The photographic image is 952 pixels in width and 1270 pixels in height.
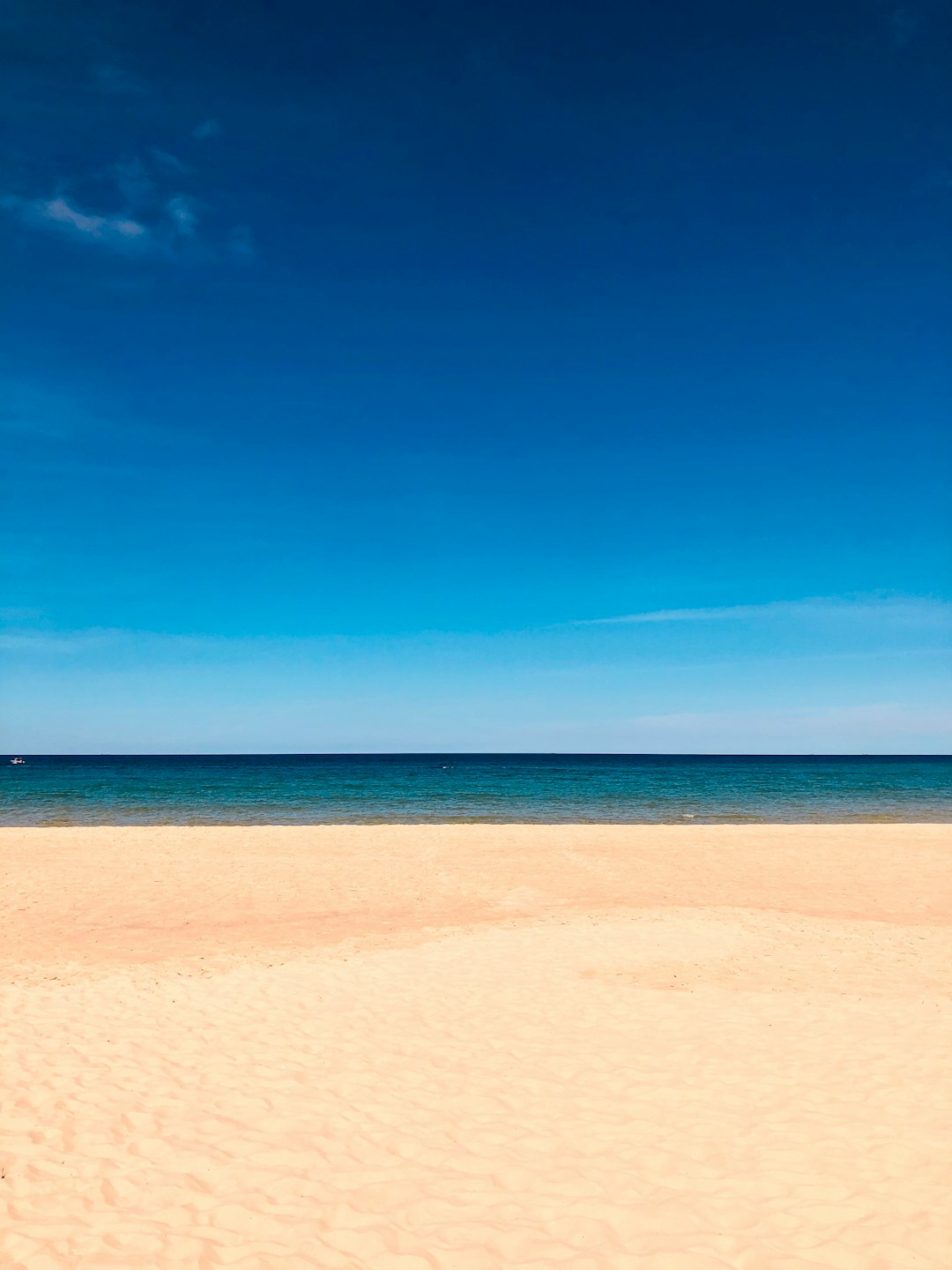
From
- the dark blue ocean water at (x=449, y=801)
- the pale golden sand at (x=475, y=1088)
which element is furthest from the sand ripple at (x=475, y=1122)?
the dark blue ocean water at (x=449, y=801)

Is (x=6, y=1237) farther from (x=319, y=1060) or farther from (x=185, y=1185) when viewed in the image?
(x=319, y=1060)

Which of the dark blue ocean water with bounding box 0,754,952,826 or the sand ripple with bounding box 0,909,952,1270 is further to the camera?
the dark blue ocean water with bounding box 0,754,952,826

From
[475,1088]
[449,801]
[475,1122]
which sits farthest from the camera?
[449,801]

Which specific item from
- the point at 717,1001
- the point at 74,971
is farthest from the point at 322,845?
the point at 717,1001

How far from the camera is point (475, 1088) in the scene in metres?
7.70

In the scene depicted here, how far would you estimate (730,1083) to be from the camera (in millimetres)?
7723

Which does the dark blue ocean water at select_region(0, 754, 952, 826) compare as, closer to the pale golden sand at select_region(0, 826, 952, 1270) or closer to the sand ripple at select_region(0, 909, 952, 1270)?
the pale golden sand at select_region(0, 826, 952, 1270)

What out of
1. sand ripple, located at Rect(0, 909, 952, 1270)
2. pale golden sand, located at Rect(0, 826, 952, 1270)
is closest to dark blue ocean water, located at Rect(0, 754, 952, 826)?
pale golden sand, located at Rect(0, 826, 952, 1270)

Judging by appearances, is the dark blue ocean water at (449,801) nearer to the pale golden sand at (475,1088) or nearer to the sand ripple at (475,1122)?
the pale golden sand at (475,1088)

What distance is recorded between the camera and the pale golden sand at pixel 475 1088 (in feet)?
17.8

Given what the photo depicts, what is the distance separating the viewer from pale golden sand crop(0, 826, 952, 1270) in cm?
543

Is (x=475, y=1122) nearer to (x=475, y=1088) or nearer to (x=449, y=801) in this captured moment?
(x=475, y=1088)

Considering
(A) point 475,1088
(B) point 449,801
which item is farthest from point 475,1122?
(B) point 449,801

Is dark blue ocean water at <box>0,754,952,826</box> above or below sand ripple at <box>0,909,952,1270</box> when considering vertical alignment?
below
